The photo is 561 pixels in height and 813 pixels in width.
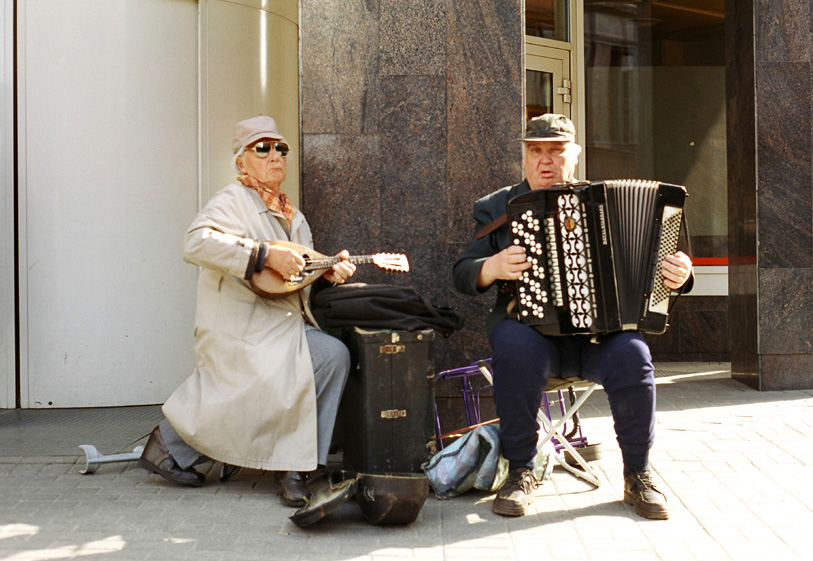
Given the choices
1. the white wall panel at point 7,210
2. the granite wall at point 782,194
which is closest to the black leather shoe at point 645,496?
the granite wall at point 782,194

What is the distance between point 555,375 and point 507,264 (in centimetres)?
55

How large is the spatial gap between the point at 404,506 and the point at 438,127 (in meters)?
2.24

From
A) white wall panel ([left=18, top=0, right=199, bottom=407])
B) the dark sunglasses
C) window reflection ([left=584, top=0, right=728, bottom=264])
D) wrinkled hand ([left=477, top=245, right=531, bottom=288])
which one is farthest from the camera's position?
window reflection ([left=584, top=0, right=728, bottom=264])

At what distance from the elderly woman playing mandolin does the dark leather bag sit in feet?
0.35

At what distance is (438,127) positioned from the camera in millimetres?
5184

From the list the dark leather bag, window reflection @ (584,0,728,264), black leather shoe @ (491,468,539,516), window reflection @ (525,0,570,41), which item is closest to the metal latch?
window reflection @ (584,0,728,264)

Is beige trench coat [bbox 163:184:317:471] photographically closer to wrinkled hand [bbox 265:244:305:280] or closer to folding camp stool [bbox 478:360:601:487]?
wrinkled hand [bbox 265:244:305:280]

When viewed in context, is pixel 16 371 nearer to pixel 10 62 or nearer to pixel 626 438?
pixel 10 62

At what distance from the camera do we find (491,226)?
4391mm

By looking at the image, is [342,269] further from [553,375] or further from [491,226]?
[553,375]

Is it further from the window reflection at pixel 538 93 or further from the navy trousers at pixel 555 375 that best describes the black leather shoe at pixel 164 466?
the window reflection at pixel 538 93

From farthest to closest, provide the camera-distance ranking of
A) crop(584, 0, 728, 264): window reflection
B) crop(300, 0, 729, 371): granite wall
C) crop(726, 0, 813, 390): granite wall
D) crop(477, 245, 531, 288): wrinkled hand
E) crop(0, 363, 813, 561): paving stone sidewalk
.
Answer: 1. crop(584, 0, 728, 264): window reflection
2. crop(726, 0, 813, 390): granite wall
3. crop(300, 0, 729, 371): granite wall
4. crop(477, 245, 531, 288): wrinkled hand
5. crop(0, 363, 813, 561): paving stone sidewalk

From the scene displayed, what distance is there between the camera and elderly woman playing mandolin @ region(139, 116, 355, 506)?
4211 millimetres

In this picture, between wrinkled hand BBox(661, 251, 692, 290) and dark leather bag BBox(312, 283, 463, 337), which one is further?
dark leather bag BBox(312, 283, 463, 337)
